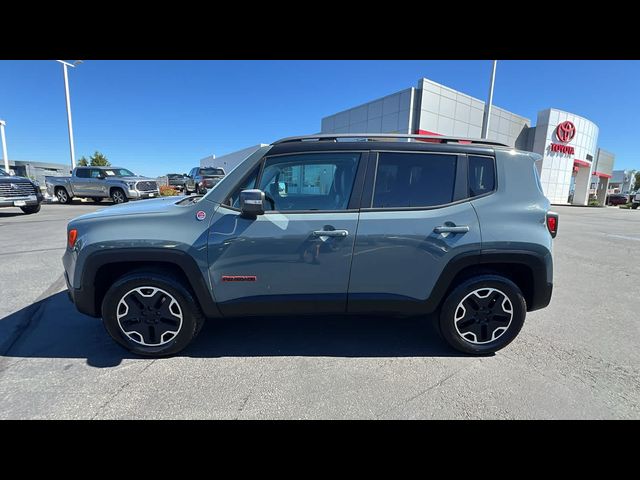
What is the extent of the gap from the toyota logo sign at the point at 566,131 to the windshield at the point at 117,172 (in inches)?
1390

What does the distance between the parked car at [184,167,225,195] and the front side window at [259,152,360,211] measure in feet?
51.1

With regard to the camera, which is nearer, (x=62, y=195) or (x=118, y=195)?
(x=118, y=195)

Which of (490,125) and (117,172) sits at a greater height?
(490,125)

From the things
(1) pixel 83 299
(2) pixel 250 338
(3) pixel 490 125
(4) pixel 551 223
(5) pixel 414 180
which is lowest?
(2) pixel 250 338

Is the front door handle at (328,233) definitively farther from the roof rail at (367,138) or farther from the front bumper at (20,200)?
the front bumper at (20,200)

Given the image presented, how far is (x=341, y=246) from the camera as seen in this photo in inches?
98.0

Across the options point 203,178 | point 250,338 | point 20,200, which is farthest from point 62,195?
point 250,338

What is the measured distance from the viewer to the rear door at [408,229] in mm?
2498

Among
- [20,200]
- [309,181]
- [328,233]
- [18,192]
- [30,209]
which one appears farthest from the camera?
[30,209]

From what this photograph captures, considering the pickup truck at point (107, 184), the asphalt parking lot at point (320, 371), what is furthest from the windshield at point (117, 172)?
the asphalt parking lot at point (320, 371)

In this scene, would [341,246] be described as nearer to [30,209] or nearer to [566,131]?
[30,209]

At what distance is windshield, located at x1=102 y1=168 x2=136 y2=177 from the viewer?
15572mm

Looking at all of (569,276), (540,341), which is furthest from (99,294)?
(569,276)
